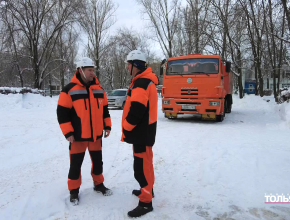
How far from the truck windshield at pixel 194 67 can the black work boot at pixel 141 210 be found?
7.78 m

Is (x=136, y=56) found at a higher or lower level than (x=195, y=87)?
higher

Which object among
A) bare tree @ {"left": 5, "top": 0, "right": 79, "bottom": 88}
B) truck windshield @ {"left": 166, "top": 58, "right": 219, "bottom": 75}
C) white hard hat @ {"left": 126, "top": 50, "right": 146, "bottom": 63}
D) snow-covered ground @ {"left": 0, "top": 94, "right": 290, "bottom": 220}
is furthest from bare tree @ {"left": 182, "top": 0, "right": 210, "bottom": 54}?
white hard hat @ {"left": 126, "top": 50, "right": 146, "bottom": 63}

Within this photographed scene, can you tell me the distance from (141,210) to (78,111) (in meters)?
1.46

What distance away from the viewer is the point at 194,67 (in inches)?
397

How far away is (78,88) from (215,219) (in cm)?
233

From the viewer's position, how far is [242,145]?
6.06 meters

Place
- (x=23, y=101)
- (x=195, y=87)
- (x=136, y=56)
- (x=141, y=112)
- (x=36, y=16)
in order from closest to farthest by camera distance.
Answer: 1. (x=141, y=112)
2. (x=136, y=56)
3. (x=195, y=87)
4. (x=23, y=101)
5. (x=36, y=16)

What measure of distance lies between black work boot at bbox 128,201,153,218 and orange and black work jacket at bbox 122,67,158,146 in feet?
2.43

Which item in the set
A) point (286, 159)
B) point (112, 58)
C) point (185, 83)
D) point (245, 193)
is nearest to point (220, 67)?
point (185, 83)

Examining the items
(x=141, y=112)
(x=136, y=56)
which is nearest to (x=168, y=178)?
(x=141, y=112)

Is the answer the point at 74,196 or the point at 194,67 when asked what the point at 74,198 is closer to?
the point at 74,196

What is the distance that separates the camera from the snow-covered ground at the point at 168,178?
295 cm

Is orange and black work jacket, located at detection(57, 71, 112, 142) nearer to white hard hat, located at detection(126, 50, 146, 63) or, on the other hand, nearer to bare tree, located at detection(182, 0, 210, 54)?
white hard hat, located at detection(126, 50, 146, 63)

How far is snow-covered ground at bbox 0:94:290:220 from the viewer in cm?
295
